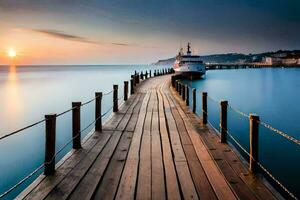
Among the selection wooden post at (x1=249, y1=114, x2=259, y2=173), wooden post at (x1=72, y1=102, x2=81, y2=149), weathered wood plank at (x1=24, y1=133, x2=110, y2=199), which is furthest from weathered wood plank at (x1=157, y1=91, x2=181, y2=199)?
wooden post at (x1=72, y1=102, x2=81, y2=149)

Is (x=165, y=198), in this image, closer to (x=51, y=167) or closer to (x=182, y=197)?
(x=182, y=197)

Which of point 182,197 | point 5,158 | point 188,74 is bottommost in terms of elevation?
point 5,158

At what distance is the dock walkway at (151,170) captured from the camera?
14.7 ft

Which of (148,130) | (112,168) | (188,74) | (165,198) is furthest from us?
(188,74)

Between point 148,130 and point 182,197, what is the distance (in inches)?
191

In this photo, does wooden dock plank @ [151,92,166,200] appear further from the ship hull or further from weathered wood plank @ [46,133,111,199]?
the ship hull

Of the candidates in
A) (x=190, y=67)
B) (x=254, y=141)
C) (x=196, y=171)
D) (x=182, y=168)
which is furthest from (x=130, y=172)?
(x=190, y=67)

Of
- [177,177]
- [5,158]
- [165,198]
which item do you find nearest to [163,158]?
[177,177]

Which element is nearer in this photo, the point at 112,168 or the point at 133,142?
the point at 112,168

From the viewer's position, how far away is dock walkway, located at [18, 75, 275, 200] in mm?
4492

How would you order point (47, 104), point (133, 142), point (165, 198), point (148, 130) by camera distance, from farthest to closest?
point (47, 104) → point (148, 130) → point (133, 142) → point (165, 198)

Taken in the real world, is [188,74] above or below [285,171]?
above

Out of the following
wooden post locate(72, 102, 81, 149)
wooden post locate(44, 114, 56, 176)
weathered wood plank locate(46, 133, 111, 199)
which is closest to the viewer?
weathered wood plank locate(46, 133, 111, 199)

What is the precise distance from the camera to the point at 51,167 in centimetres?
538
